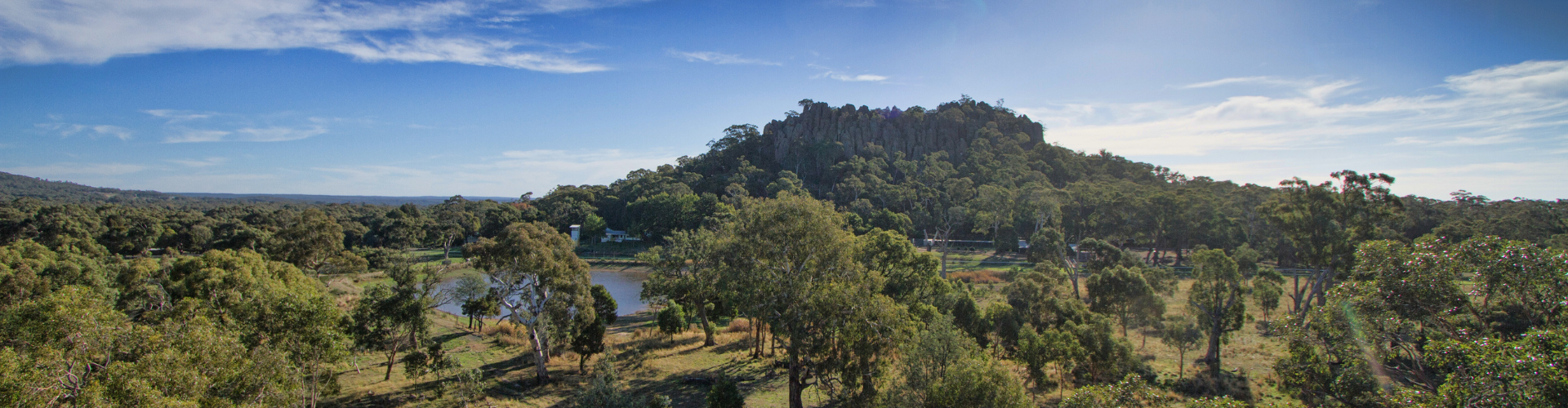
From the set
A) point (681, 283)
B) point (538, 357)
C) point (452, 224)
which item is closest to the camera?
point (538, 357)

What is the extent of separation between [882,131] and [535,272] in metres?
84.6

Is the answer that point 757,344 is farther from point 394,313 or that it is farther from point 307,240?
point 307,240

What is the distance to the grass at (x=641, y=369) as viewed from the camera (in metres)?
19.0

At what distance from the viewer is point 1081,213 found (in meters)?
64.3

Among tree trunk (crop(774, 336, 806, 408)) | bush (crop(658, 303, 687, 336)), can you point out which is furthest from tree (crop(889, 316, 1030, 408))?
bush (crop(658, 303, 687, 336))

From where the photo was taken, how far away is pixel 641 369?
22.8m

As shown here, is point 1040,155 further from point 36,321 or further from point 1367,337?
point 36,321

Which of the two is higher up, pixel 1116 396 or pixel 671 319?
pixel 1116 396

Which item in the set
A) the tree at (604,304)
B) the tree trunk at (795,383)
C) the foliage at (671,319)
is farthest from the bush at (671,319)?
the tree trunk at (795,383)

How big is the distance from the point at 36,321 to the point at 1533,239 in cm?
8122

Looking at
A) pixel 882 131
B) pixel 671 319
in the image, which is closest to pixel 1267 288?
pixel 671 319

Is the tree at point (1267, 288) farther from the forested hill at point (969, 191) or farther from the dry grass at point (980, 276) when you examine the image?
the dry grass at point (980, 276)

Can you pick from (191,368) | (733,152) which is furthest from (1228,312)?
(733,152)

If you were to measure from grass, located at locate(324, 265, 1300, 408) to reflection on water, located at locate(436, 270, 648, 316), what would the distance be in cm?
697
